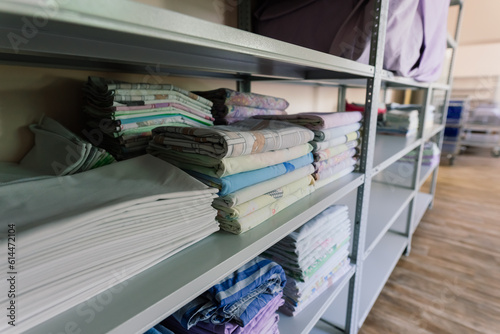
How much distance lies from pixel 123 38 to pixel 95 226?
291mm

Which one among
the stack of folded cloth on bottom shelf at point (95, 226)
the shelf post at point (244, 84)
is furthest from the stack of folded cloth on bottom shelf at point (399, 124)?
the stack of folded cloth on bottom shelf at point (95, 226)

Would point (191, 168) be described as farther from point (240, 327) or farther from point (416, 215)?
point (416, 215)

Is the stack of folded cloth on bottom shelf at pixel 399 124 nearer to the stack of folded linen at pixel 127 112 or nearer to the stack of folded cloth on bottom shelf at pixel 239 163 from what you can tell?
the stack of folded cloth on bottom shelf at pixel 239 163

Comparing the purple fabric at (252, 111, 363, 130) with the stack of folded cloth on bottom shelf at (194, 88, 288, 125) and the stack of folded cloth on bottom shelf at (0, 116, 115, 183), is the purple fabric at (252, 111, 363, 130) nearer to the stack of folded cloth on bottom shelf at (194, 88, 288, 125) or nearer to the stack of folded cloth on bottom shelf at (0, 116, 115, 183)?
the stack of folded cloth on bottom shelf at (194, 88, 288, 125)

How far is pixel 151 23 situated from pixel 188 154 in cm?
30

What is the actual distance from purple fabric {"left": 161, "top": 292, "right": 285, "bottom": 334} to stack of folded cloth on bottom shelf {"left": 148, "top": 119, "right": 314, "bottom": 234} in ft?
0.68

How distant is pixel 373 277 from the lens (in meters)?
1.51

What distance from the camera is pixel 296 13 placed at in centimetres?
107

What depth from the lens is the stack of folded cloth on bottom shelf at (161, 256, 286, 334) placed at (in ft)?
1.87

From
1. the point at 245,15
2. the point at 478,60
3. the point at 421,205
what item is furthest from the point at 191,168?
the point at 478,60

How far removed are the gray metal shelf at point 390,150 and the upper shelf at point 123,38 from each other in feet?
1.54

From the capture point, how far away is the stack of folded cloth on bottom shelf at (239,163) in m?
0.53

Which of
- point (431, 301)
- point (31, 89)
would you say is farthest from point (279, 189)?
point (431, 301)

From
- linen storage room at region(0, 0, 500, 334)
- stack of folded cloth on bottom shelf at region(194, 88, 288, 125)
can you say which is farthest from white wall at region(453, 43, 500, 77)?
stack of folded cloth on bottom shelf at region(194, 88, 288, 125)
